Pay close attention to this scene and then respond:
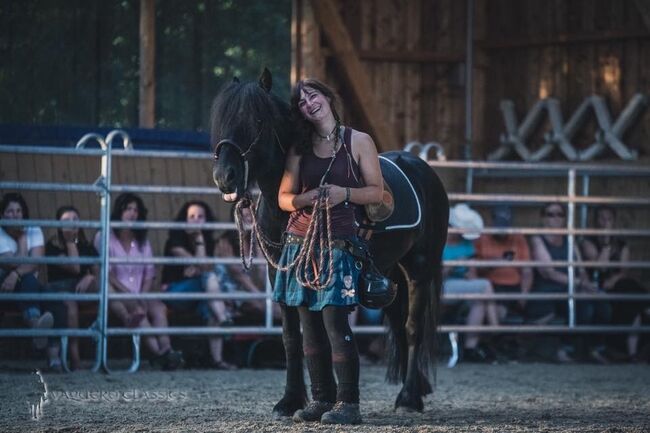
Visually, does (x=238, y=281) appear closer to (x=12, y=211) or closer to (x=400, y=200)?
(x=12, y=211)

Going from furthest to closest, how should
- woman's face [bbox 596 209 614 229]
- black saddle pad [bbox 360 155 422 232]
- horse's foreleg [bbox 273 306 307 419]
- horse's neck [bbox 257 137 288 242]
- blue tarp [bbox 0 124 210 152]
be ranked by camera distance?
woman's face [bbox 596 209 614 229] < blue tarp [bbox 0 124 210 152] < black saddle pad [bbox 360 155 422 232] < horse's foreleg [bbox 273 306 307 419] < horse's neck [bbox 257 137 288 242]

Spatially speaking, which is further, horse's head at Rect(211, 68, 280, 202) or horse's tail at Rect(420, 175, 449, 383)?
horse's tail at Rect(420, 175, 449, 383)

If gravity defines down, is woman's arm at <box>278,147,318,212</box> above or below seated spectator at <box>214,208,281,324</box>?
above

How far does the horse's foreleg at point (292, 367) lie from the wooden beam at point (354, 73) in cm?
659

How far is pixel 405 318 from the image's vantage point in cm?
663

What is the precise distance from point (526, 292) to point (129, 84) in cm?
424

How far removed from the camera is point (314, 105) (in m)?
5.29

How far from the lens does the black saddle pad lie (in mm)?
5934

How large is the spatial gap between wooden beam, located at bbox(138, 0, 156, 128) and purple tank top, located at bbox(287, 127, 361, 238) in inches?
218

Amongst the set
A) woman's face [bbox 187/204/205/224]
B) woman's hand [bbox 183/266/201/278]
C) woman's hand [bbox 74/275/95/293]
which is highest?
woman's face [bbox 187/204/205/224]

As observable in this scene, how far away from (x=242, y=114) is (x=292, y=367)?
128 centimetres

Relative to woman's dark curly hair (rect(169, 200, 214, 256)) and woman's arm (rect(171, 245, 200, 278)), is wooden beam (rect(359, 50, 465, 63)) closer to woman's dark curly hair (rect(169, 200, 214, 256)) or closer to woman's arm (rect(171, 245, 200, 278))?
woman's dark curly hair (rect(169, 200, 214, 256))

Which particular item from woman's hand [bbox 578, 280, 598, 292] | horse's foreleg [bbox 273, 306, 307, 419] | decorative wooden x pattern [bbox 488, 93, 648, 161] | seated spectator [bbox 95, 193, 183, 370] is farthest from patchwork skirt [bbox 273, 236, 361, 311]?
decorative wooden x pattern [bbox 488, 93, 648, 161]

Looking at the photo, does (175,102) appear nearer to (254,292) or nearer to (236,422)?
(254,292)
